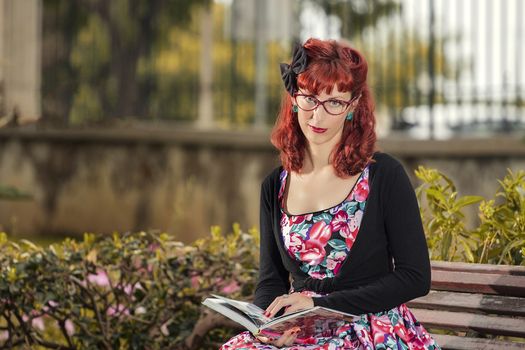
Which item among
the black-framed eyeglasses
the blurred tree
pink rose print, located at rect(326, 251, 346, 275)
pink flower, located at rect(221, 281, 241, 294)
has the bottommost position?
pink flower, located at rect(221, 281, 241, 294)

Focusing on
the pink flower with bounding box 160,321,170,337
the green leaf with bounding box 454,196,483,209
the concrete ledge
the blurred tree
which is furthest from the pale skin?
the blurred tree

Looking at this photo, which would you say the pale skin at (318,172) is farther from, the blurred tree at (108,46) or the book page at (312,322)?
the blurred tree at (108,46)

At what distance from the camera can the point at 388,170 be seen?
3299mm

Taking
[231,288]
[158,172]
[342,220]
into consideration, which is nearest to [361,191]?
[342,220]

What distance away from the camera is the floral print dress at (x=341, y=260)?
3.23m

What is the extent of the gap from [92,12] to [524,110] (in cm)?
491

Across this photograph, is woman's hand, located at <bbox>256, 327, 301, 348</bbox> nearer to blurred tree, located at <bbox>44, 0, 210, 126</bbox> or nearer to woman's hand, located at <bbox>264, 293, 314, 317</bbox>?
woman's hand, located at <bbox>264, 293, 314, 317</bbox>

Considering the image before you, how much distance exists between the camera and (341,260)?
11.0 feet

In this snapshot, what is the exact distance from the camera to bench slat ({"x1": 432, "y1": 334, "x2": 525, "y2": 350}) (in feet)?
11.2

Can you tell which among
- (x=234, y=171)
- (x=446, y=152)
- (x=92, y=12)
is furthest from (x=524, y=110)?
(x=92, y=12)

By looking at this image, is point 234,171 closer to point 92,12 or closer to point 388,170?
point 92,12

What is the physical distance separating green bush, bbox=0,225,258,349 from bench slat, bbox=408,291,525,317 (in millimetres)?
1230

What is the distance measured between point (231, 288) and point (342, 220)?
162 centimetres

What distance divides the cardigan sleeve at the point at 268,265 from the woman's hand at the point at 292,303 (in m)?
0.26
